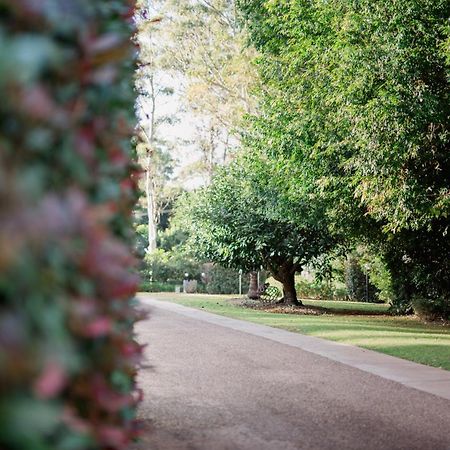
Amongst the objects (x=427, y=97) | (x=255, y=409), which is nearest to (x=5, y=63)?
(x=255, y=409)

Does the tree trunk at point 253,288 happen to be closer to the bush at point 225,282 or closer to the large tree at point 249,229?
the large tree at point 249,229

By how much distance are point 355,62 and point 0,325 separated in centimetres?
1184

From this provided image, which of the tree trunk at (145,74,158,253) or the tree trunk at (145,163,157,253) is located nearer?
the tree trunk at (145,74,158,253)

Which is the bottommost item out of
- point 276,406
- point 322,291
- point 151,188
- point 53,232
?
point 276,406

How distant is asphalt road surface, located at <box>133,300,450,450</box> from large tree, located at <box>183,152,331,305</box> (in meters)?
12.4

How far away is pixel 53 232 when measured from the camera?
105 cm

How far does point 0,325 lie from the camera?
96 cm

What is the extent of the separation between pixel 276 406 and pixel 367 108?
6.48 m

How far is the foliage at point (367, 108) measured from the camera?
38.1ft

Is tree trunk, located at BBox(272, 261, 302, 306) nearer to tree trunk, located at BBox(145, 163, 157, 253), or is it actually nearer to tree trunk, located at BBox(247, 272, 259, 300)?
tree trunk, located at BBox(247, 272, 259, 300)

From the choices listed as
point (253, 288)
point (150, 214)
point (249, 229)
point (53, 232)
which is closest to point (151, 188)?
point (150, 214)

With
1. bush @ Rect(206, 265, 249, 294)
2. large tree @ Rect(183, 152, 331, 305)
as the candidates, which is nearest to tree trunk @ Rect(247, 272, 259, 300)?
large tree @ Rect(183, 152, 331, 305)

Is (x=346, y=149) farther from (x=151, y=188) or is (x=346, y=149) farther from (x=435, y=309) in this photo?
(x=151, y=188)

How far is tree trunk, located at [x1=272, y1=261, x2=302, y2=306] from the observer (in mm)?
26406
